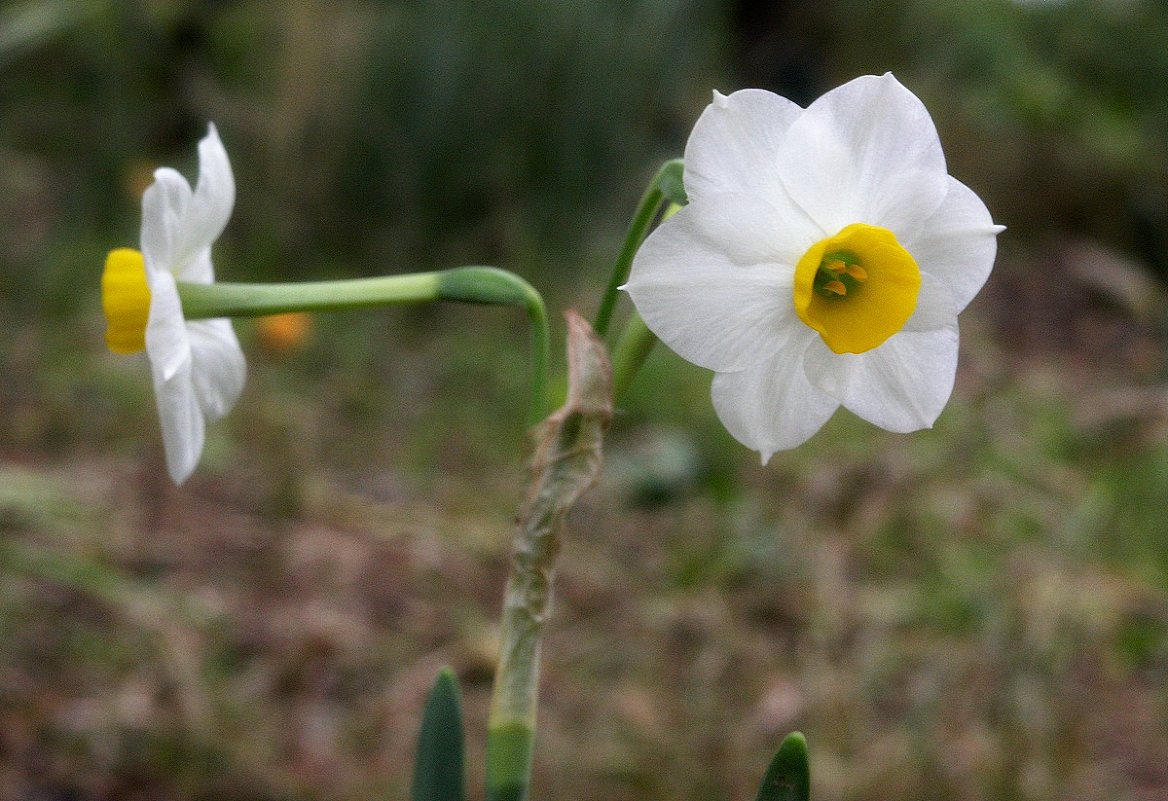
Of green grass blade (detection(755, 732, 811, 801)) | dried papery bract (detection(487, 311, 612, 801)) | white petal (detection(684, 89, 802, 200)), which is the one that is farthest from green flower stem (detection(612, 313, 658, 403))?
green grass blade (detection(755, 732, 811, 801))

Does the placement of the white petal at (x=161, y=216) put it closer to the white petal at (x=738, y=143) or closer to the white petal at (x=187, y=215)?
the white petal at (x=187, y=215)

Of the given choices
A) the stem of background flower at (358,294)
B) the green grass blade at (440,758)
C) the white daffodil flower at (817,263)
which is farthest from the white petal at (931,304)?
the green grass blade at (440,758)

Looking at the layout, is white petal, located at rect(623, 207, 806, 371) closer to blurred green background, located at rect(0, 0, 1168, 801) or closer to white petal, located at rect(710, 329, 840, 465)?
white petal, located at rect(710, 329, 840, 465)

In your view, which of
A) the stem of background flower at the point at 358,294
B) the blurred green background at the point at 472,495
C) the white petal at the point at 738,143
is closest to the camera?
the white petal at the point at 738,143

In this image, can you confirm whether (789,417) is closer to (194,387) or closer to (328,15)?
(194,387)

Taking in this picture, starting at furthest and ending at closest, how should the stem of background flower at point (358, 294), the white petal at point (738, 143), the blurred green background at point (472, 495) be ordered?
1. the blurred green background at point (472, 495)
2. the stem of background flower at point (358, 294)
3. the white petal at point (738, 143)

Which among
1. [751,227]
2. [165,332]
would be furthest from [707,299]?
[165,332]
